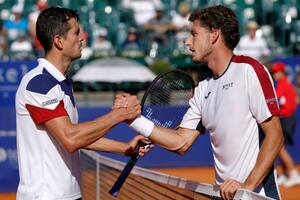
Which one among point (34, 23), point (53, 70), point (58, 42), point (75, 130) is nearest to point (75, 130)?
point (75, 130)

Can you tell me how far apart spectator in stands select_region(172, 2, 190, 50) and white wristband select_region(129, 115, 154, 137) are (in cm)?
1348

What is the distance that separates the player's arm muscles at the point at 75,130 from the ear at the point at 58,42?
0.52m

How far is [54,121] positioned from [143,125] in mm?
596

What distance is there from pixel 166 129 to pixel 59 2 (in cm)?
1482

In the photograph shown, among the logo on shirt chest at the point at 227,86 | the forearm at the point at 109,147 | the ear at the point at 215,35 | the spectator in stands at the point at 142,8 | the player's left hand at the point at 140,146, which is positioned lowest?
the spectator in stands at the point at 142,8

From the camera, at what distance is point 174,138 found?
525 cm

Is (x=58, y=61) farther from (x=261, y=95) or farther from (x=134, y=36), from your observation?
(x=134, y=36)

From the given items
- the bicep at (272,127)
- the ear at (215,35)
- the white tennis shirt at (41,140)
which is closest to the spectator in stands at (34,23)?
the white tennis shirt at (41,140)

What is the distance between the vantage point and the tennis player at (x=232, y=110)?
465cm

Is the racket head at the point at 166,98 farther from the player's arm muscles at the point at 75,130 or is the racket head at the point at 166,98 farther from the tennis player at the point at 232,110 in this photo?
the player's arm muscles at the point at 75,130

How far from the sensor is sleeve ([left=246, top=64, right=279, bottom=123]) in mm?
4660

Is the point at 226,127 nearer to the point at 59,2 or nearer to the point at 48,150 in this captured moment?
the point at 48,150

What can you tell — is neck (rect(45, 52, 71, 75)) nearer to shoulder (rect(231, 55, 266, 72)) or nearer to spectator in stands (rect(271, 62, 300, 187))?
shoulder (rect(231, 55, 266, 72))

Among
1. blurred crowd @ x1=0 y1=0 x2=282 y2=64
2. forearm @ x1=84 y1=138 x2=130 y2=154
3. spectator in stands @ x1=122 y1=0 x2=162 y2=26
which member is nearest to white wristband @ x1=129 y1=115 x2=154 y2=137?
forearm @ x1=84 y1=138 x2=130 y2=154
